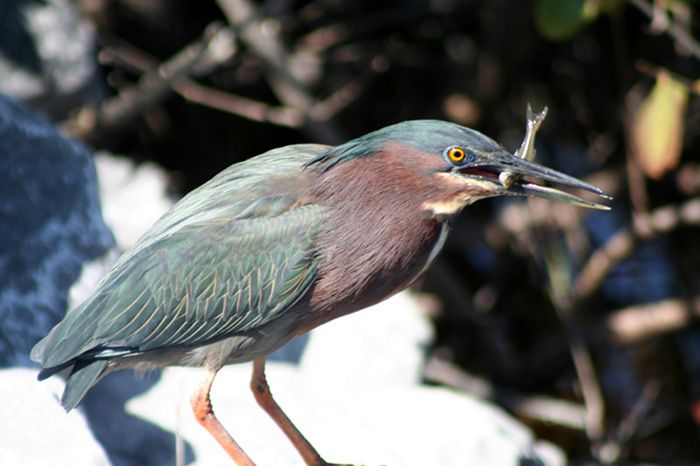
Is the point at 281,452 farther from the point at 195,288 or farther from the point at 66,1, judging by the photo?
the point at 66,1

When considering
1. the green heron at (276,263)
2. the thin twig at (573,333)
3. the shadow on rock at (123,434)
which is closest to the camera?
the green heron at (276,263)

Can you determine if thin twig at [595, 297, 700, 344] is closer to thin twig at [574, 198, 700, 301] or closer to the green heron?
thin twig at [574, 198, 700, 301]

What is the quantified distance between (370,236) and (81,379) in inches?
27.6

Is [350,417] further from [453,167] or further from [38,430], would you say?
[453,167]

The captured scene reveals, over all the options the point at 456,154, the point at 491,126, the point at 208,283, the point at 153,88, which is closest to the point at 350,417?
the point at 208,283

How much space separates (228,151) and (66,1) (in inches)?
43.3

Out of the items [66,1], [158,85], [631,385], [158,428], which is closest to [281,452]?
[158,428]

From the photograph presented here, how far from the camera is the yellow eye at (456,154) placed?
7.61 feet

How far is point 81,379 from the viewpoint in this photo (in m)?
2.44

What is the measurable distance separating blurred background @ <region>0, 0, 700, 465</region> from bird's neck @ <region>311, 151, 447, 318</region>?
1.74 m

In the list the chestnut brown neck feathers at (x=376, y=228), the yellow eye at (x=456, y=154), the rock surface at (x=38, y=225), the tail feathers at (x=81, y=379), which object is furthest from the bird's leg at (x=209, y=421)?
the yellow eye at (x=456, y=154)

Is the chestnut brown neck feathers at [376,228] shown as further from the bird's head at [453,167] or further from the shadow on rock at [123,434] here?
the shadow on rock at [123,434]

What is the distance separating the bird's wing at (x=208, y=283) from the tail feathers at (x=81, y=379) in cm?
4

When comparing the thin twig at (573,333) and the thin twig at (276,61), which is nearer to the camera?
the thin twig at (276,61)
